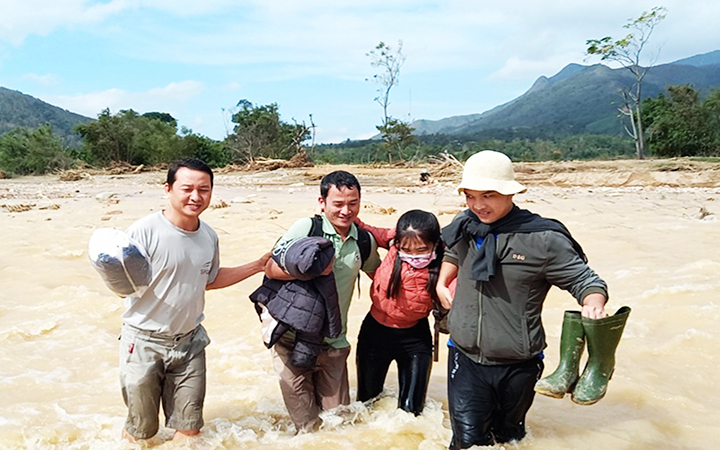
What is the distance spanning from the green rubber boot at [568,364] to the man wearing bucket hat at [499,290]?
0.23 feet

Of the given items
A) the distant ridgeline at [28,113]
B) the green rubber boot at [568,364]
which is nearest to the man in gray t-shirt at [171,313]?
the green rubber boot at [568,364]

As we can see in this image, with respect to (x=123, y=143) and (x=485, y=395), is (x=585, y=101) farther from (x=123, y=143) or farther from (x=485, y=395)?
(x=485, y=395)

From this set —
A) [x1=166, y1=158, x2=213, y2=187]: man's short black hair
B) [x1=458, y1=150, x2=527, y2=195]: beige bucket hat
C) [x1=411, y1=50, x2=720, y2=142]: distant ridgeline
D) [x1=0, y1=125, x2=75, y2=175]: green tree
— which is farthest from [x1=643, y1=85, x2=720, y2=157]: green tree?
[x1=411, y1=50, x2=720, y2=142]: distant ridgeline

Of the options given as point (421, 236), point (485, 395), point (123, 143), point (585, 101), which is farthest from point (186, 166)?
point (585, 101)

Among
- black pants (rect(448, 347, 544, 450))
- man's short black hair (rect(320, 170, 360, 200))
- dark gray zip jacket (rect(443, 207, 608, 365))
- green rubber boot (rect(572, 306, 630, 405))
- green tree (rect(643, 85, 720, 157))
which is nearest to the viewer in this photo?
green rubber boot (rect(572, 306, 630, 405))

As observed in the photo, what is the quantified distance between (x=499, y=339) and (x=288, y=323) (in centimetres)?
104

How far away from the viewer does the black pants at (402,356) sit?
3207 mm

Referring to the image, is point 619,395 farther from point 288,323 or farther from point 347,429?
point 288,323

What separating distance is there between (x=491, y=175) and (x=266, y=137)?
37.1m

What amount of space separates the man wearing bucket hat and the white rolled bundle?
143cm

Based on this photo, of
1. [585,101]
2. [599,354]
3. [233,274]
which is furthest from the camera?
[585,101]

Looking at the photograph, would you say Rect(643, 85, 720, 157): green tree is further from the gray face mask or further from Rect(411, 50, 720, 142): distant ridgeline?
Rect(411, 50, 720, 142): distant ridgeline

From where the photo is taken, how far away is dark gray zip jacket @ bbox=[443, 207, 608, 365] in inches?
94.0

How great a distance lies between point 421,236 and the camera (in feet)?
10.1
